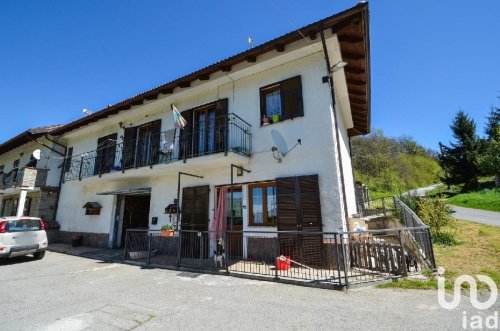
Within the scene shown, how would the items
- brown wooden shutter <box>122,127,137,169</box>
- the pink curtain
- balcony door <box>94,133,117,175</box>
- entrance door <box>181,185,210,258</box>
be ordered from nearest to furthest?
1. entrance door <box>181,185,210,258</box>
2. the pink curtain
3. brown wooden shutter <box>122,127,137,169</box>
4. balcony door <box>94,133,117,175</box>

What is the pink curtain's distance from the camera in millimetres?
8969

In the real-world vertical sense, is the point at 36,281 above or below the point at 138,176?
below

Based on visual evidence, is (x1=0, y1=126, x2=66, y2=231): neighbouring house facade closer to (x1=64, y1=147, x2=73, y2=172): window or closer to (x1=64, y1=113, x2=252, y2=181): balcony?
(x1=64, y1=147, x2=73, y2=172): window

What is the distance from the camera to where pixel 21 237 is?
30.1ft

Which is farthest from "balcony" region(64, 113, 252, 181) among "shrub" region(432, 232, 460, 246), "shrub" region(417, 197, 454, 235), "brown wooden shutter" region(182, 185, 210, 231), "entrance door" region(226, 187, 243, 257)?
"shrub" region(432, 232, 460, 246)

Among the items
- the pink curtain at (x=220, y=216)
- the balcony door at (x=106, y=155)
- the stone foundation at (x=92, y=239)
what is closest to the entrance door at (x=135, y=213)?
the stone foundation at (x=92, y=239)

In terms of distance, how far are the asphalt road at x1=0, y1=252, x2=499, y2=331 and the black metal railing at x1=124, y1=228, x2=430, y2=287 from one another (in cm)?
63

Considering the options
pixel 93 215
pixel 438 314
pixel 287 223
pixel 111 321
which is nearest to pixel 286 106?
pixel 287 223

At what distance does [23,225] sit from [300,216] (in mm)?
10517

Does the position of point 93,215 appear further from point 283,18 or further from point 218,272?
point 283,18

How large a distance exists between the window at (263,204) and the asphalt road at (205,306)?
7.88ft

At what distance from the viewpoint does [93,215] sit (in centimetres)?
1317

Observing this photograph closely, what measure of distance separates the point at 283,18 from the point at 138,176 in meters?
8.77

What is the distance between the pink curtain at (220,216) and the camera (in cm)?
897
